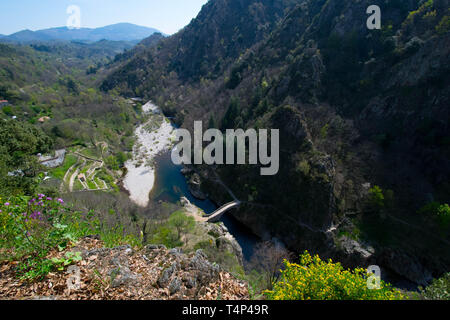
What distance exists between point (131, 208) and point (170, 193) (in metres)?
13.0

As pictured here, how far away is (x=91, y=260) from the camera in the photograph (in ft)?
25.3

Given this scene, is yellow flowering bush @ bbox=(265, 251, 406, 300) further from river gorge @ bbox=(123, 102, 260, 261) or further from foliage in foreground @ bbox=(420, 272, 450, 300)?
river gorge @ bbox=(123, 102, 260, 261)

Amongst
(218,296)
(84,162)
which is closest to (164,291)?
(218,296)

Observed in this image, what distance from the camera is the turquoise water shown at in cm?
3602

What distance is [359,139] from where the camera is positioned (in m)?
40.0

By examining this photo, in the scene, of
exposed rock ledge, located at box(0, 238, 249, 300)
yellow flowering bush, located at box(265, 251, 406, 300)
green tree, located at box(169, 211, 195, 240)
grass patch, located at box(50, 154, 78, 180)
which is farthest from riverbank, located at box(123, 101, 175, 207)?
yellow flowering bush, located at box(265, 251, 406, 300)

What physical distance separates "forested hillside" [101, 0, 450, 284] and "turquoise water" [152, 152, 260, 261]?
244cm

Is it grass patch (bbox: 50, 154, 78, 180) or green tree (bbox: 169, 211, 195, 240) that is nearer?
green tree (bbox: 169, 211, 195, 240)

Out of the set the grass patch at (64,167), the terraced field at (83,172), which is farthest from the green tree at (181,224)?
the grass patch at (64,167)

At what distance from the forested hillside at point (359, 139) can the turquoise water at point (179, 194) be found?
2435 millimetres

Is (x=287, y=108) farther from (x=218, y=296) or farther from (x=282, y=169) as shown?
(x=218, y=296)

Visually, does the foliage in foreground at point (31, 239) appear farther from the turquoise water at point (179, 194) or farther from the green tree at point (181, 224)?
the turquoise water at point (179, 194)

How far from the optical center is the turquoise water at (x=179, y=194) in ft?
118
